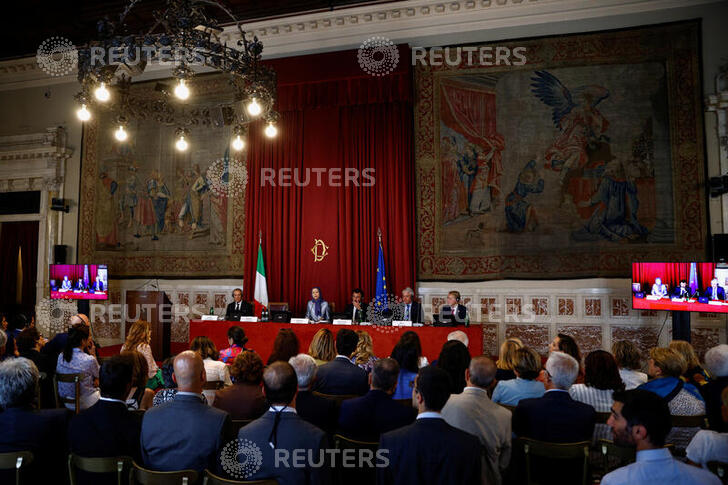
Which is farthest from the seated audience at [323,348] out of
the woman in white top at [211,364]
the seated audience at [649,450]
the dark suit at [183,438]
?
the seated audience at [649,450]

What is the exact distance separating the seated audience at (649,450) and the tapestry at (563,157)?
6340mm

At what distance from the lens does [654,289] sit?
6.53 m

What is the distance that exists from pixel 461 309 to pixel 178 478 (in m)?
5.25

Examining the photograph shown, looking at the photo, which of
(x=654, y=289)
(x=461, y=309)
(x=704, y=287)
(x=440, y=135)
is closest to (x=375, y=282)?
(x=461, y=309)

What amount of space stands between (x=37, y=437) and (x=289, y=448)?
1.51 m

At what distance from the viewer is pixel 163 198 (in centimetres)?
1017

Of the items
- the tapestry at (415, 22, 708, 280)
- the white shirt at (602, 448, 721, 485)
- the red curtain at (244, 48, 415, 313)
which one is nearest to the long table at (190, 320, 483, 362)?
the red curtain at (244, 48, 415, 313)

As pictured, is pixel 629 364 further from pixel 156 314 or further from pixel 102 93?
pixel 156 314

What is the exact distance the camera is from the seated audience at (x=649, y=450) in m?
1.75

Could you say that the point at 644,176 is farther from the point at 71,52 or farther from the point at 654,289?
the point at 71,52

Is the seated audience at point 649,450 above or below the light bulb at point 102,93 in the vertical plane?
below

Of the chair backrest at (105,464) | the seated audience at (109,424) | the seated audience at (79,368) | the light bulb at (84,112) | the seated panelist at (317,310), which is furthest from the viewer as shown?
the seated panelist at (317,310)

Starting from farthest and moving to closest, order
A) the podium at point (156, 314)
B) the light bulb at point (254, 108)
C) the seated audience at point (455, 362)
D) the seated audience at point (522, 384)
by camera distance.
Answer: the podium at point (156, 314) → the light bulb at point (254, 108) → the seated audience at point (455, 362) → the seated audience at point (522, 384)

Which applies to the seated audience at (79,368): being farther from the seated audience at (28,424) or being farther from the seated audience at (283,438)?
the seated audience at (283,438)
